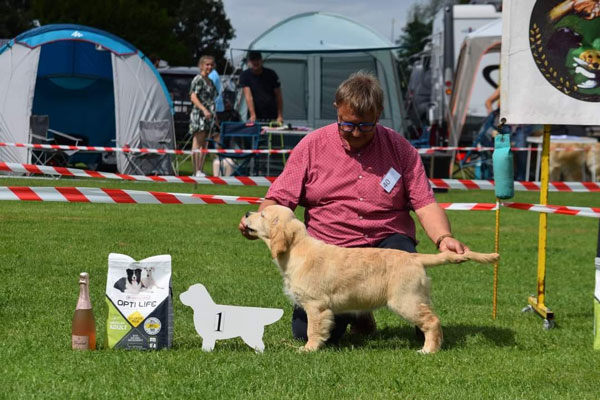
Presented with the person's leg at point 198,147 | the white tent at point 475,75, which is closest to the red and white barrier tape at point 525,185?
the person's leg at point 198,147

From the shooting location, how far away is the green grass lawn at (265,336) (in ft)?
11.7

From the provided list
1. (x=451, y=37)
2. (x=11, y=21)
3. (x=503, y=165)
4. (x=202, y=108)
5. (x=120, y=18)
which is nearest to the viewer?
(x=503, y=165)

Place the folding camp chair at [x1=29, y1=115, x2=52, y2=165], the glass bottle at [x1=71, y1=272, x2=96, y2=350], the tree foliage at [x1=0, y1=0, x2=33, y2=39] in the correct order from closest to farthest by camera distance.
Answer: the glass bottle at [x1=71, y1=272, x2=96, y2=350] < the folding camp chair at [x1=29, y1=115, x2=52, y2=165] < the tree foliage at [x1=0, y1=0, x2=33, y2=39]

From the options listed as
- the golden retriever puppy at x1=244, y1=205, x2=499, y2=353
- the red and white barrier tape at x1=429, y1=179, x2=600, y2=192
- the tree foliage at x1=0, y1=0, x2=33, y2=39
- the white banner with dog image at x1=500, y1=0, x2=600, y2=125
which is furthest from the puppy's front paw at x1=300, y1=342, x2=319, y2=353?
the tree foliage at x1=0, y1=0, x2=33, y2=39

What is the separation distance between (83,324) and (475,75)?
1464 cm

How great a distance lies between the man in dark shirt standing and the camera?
1304 centimetres

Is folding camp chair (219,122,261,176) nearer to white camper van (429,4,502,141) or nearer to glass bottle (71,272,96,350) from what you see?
white camper van (429,4,502,141)

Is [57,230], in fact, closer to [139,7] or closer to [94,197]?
[94,197]

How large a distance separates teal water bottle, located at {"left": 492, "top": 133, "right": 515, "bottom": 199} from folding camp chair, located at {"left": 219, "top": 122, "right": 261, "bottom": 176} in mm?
8024

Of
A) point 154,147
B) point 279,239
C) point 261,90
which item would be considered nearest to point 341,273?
point 279,239

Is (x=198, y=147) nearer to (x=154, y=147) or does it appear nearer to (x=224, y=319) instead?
(x=154, y=147)

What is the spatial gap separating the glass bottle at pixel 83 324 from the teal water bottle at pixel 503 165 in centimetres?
233

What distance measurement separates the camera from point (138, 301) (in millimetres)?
4000

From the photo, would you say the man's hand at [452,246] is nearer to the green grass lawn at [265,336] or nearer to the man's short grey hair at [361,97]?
the green grass lawn at [265,336]
